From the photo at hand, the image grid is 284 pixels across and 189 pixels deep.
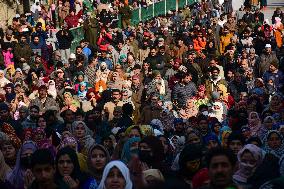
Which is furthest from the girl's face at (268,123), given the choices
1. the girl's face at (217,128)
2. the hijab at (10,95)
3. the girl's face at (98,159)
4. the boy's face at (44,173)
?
the hijab at (10,95)

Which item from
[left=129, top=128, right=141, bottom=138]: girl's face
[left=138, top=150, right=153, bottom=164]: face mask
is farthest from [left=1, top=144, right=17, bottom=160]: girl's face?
[left=138, top=150, right=153, bottom=164]: face mask

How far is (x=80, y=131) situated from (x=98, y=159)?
9.96ft

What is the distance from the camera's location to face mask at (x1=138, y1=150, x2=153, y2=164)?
926cm

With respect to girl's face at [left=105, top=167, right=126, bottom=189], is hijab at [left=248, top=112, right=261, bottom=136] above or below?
above

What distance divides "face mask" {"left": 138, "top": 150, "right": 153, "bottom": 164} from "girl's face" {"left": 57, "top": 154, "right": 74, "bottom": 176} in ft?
2.63

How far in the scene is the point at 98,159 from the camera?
929cm

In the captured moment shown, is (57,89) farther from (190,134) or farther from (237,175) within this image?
(237,175)

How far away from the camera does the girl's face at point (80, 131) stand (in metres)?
12.3

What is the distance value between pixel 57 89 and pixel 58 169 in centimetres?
969

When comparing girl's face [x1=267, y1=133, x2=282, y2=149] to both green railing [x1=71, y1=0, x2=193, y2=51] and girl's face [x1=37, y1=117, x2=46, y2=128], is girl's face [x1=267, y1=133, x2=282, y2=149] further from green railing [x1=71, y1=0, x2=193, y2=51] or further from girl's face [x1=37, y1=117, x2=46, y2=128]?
green railing [x1=71, y1=0, x2=193, y2=51]

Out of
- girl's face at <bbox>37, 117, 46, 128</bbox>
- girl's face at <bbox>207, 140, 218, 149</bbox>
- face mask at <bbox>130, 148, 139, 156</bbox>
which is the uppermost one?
girl's face at <bbox>37, 117, 46, 128</bbox>

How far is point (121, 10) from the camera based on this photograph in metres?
31.4

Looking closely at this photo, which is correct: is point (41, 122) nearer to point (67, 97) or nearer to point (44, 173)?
point (67, 97)

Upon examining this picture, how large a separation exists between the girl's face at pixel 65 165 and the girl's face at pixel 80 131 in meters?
3.13
